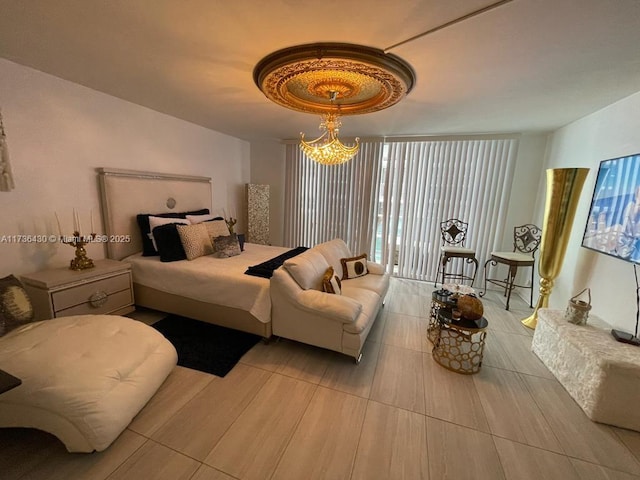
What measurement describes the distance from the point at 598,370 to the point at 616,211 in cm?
141

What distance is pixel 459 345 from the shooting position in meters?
2.15

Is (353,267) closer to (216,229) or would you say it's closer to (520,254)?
(216,229)

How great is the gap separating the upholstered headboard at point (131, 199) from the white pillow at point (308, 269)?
2.07 meters

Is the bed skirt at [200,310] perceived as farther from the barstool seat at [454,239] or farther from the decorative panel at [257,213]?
the barstool seat at [454,239]

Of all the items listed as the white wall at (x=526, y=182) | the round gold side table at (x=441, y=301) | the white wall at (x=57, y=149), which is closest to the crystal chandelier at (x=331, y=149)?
the round gold side table at (x=441, y=301)

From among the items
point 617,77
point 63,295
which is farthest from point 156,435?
point 617,77

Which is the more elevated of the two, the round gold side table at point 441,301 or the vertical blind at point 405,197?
the vertical blind at point 405,197

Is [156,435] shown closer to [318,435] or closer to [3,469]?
[3,469]

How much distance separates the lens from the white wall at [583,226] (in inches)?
83.6

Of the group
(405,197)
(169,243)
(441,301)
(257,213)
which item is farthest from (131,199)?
(405,197)

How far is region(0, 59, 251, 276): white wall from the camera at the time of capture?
211cm

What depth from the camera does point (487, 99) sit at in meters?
2.40

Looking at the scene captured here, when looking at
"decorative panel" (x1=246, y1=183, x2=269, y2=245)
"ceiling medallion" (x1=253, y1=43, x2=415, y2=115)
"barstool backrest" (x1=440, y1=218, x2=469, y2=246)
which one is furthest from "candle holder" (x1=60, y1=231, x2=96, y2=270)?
"barstool backrest" (x1=440, y1=218, x2=469, y2=246)

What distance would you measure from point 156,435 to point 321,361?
4.03ft
